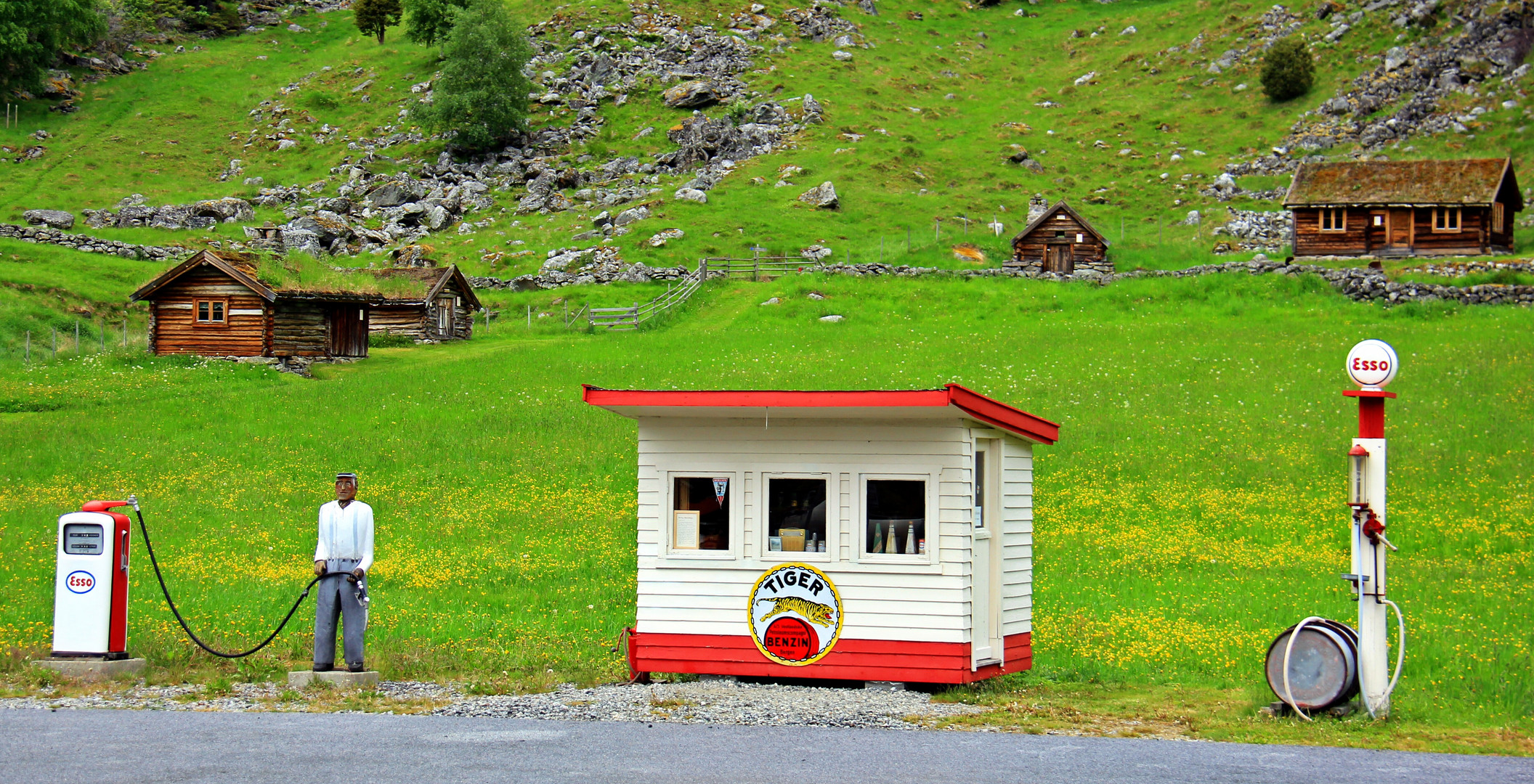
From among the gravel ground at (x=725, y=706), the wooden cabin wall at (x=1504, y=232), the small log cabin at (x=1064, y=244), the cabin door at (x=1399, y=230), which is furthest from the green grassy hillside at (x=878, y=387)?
the wooden cabin wall at (x=1504, y=232)

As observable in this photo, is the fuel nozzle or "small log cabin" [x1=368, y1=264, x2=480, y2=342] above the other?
Answer: "small log cabin" [x1=368, y1=264, x2=480, y2=342]


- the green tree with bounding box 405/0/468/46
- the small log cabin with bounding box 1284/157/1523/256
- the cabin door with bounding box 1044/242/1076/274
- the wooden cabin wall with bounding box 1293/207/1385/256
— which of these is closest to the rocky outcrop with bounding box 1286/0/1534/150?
the small log cabin with bounding box 1284/157/1523/256

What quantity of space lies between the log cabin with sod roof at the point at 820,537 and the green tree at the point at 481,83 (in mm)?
78461

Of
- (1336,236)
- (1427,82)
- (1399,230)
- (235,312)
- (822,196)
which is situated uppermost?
(1427,82)

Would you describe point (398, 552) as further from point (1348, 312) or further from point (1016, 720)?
point (1348, 312)

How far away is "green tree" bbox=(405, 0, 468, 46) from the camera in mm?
105188

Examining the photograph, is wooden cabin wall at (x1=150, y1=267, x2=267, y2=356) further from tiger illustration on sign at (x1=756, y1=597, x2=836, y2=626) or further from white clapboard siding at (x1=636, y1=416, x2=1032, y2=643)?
tiger illustration on sign at (x1=756, y1=597, x2=836, y2=626)

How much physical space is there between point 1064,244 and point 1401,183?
52.3 feet

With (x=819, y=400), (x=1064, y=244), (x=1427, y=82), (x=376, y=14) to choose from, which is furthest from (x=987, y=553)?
(x=376, y=14)

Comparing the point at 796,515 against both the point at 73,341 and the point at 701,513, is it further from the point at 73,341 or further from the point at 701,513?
the point at 73,341

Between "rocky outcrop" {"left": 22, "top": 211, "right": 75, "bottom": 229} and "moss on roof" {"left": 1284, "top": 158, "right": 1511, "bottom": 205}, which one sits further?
"rocky outcrop" {"left": 22, "top": 211, "right": 75, "bottom": 229}

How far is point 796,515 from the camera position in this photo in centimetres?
1298

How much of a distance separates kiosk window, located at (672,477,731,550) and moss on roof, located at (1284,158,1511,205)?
5261 cm

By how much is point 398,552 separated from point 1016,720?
12757 millimetres
